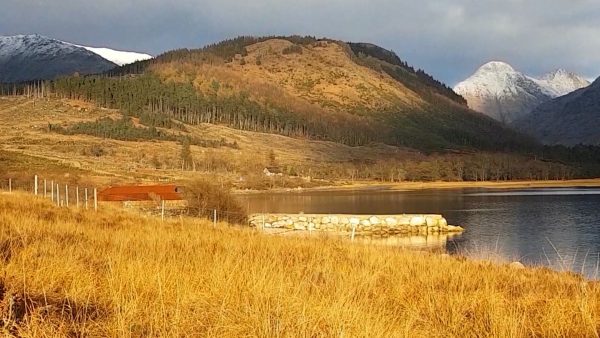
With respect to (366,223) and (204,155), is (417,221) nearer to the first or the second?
(366,223)

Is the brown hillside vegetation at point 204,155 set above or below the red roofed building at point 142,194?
above

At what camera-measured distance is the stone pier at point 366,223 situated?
40250mm

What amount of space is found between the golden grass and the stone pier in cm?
3338

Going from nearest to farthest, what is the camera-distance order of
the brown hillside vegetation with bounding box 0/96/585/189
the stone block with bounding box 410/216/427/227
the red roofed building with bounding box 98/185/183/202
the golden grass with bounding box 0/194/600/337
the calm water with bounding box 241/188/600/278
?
the golden grass with bounding box 0/194/600/337, the calm water with bounding box 241/188/600/278, the red roofed building with bounding box 98/185/183/202, the stone block with bounding box 410/216/427/227, the brown hillside vegetation with bounding box 0/96/585/189

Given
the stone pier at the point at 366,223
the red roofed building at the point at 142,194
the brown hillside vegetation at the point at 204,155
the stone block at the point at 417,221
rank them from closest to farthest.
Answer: the red roofed building at the point at 142,194 → the stone pier at the point at 366,223 → the stone block at the point at 417,221 → the brown hillside vegetation at the point at 204,155

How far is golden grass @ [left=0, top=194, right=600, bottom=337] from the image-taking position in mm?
3441

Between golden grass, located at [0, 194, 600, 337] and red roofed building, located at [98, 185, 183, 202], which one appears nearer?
golden grass, located at [0, 194, 600, 337]

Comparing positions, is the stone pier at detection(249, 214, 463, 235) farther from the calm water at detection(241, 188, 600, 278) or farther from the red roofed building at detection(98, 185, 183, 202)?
the red roofed building at detection(98, 185, 183, 202)

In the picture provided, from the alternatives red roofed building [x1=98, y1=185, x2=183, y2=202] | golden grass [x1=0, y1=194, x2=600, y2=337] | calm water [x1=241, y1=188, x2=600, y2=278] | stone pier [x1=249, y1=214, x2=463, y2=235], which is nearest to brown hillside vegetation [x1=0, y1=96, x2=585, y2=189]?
red roofed building [x1=98, y1=185, x2=183, y2=202]

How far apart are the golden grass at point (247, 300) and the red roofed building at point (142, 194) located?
99.9 feet

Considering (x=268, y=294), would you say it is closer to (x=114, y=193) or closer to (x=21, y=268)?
(x=21, y=268)

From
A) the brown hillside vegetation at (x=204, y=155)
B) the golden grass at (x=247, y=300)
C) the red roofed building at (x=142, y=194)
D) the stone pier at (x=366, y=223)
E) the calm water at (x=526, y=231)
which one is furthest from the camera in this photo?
the brown hillside vegetation at (x=204, y=155)

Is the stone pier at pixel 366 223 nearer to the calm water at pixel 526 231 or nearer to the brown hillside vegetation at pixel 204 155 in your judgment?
the calm water at pixel 526 231

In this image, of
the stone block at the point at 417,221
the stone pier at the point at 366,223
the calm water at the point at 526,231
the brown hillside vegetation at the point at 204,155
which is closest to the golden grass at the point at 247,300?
the calm water at the point at 526,231
